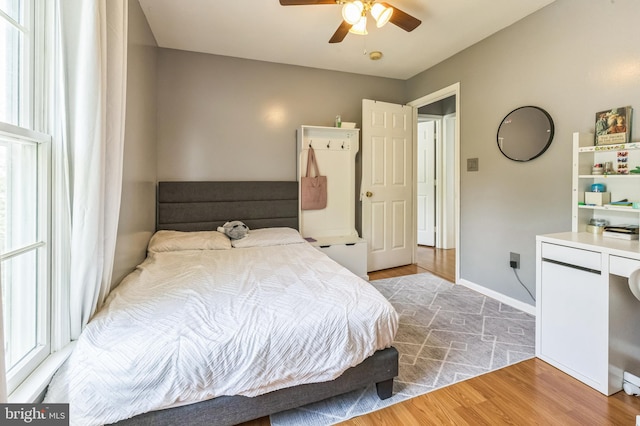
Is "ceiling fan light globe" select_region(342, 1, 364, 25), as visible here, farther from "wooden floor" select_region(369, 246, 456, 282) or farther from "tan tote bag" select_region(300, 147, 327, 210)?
"wooden floor" select_region(369, 246, 456, 282)

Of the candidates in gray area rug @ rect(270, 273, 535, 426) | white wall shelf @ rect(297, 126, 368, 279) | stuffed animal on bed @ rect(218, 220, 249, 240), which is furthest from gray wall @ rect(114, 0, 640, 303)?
stuffed animal on bed @ rect(218, 220, 249, 240)

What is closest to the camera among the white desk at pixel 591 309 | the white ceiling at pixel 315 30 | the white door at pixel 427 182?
the white desk at pixel 591 309

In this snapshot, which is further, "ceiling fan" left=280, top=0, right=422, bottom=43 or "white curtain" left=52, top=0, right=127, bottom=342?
"ceiling fan" left=280, top=0, right=422, bottom=43

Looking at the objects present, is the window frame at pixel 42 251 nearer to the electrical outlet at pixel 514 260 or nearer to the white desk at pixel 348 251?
the white desk at pixel 348 251

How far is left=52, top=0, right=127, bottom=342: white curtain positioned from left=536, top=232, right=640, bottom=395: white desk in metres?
2.59

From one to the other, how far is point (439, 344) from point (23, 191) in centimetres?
248

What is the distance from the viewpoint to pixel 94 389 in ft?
3.44

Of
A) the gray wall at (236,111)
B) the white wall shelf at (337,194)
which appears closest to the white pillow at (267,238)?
the white wall shelf at (337,194)

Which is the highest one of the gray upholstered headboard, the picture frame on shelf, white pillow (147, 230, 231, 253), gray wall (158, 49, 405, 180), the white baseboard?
gray wall (158, 49, 405, 180)

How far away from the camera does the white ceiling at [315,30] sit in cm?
241

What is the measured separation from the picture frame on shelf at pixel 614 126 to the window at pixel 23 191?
3.22 m

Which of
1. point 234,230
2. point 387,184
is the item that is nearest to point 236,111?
point 234,230

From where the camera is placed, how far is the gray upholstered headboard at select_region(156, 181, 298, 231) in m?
3.07

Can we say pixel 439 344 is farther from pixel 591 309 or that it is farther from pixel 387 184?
pixel 387 184
